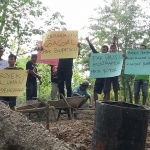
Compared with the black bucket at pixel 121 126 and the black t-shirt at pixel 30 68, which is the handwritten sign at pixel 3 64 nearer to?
the black t-shirt at pixel 30 68

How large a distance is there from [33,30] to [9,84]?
4967 millimetres

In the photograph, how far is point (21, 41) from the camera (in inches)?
471

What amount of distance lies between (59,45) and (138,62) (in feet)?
6.41

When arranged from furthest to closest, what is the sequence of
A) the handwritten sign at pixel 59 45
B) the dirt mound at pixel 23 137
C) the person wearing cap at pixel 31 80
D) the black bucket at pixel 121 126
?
the person wearing cap at pixel 31 80 → the handwritten sign at pixel 59 45 → the black bucket at pixel 121 126 → the dirt mound at pixel 23 137

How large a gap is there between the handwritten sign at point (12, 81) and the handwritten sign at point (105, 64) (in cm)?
174

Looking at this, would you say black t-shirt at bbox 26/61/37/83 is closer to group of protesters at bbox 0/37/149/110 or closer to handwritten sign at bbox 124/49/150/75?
group of protesters at bbox 0/37/149/110

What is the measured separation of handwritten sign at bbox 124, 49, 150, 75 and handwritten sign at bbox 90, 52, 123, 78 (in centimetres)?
37

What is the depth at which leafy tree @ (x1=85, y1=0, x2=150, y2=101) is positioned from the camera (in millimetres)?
11906

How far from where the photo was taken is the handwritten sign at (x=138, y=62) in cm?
777

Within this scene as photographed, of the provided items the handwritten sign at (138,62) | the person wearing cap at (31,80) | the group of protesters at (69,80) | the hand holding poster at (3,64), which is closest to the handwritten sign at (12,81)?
the group of protesters at (69,80)

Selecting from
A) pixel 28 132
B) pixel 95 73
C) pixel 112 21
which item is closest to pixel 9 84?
pixel 95 73

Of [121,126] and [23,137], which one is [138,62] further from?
[23,137]

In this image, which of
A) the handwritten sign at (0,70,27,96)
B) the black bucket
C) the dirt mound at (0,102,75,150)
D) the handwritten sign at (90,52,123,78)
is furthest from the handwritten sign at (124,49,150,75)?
the dirt mound at (0,102,75,150)

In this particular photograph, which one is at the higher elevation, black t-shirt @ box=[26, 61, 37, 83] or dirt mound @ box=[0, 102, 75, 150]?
black t-shirt @ box=[26, 61, 37, 83]
